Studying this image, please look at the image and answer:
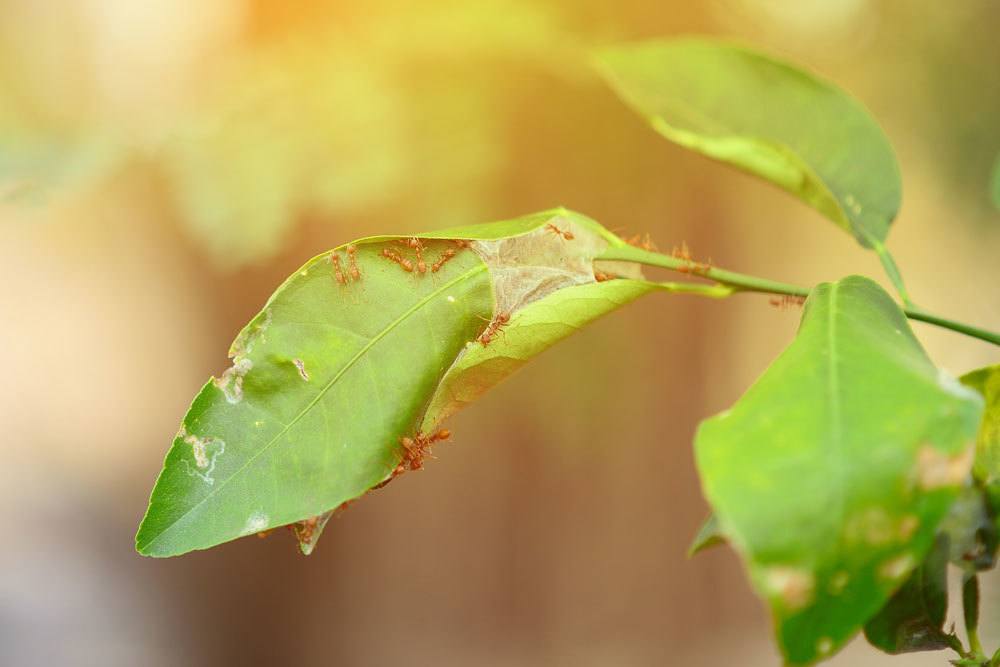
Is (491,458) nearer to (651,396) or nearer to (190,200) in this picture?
(651,396)

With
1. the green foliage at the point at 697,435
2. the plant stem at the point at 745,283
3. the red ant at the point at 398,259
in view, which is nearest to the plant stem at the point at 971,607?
the green foliage at the point at 697,435

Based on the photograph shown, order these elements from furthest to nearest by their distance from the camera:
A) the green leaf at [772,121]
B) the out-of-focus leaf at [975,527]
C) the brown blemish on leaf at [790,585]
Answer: the green leaf at [772,121] < the out-of-focus leaf at [975,527] < the brown blemish on leaf at [790,585]

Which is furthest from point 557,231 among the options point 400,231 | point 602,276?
point 400,231

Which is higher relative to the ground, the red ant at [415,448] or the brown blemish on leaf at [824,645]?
the red ant at [415,448]

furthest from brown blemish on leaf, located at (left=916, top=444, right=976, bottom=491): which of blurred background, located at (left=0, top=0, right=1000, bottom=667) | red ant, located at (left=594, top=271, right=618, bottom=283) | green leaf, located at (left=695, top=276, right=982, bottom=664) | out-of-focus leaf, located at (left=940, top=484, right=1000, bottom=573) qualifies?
blurred background, located at (left=0, top=0, right=1000, bottom=667)

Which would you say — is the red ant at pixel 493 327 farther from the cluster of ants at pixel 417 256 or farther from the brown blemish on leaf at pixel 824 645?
the brown blemish on leaf at pixel 824 645

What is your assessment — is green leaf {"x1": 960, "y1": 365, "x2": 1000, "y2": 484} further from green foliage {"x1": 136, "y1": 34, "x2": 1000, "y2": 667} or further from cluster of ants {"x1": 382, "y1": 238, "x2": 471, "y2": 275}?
cluster of ants {"x1": 382, "y1": 238, "x2": 471, "y2": 275}

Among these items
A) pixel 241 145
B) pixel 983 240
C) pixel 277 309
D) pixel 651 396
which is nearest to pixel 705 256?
pixel 651 396
